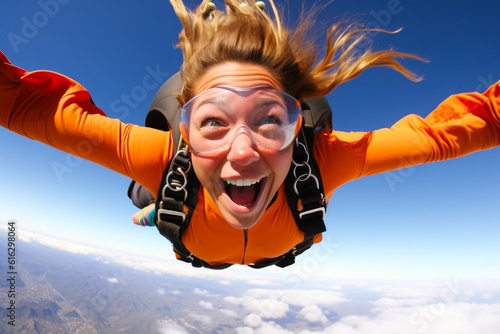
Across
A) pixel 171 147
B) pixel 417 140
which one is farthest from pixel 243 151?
pixel 417 140

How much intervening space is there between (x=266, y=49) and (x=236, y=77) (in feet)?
1.15

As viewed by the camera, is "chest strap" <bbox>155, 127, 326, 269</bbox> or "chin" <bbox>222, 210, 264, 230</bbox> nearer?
"chin" <bbox>222, 210, 264, 230</bbox>

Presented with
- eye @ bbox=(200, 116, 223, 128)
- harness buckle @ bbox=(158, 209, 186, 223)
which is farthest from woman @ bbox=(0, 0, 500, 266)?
harness buckle @ bbox=(158, 209, 186, 223)

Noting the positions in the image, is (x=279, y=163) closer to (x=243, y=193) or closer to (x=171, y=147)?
(x=243, y=193)

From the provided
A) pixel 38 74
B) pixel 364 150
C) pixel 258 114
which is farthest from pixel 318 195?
pixel 38 74

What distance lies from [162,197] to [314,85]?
1438 mm

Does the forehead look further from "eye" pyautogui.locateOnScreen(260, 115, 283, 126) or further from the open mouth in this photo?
the open mouth

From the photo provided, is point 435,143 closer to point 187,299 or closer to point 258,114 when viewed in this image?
point 258,114

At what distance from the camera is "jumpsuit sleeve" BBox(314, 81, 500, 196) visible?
5.84ft

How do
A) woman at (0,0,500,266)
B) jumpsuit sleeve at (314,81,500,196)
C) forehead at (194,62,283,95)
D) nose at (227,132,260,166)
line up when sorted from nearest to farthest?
nose at (227,132,260,166) → woman at (0,0,500,266) → forehead at (194,62,283,95) → jumpsuit sleeve at (314,81,500,196)

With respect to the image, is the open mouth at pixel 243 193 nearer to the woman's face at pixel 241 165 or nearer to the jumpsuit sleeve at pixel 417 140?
the woman's face at pixel 241 165

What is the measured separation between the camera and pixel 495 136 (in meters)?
1.79

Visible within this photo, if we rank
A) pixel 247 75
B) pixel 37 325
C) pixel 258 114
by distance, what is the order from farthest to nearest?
1. pixel 37 325
2. pixel 247 75
3. pixel 258 114

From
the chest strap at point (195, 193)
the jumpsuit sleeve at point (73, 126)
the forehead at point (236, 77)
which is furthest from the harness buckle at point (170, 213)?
the forehead at point (236, 77)
